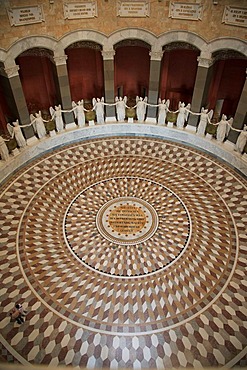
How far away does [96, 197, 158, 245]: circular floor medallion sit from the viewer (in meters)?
8.83

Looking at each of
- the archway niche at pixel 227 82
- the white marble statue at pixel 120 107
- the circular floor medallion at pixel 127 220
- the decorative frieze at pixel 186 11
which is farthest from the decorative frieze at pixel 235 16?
the circular floor medallion at pixel 127 220

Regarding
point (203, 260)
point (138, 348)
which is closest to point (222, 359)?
point (138, 348)

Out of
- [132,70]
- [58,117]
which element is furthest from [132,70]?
[58,117]

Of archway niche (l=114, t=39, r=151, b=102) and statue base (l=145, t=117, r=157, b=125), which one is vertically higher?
archway niche (l=114, t=39, r=151, b=102)

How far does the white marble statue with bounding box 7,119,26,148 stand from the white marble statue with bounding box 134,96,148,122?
16.3 feet

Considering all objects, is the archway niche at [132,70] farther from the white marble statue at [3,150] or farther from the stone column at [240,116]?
the white marble statue at [3,150]

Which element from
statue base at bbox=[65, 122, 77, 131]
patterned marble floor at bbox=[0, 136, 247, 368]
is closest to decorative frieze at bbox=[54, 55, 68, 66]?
statue base at bbox=[65, 122, 77, 131]

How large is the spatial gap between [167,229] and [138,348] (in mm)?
3504

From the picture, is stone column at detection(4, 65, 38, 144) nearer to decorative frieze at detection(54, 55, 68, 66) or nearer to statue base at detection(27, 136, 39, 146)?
statue base at detection(27, 136, 39, 146)

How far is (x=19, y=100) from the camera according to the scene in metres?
11.3

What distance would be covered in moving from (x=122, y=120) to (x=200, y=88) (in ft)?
11.8

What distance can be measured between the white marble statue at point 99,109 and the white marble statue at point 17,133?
332 centimetres

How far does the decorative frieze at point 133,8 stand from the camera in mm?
10883

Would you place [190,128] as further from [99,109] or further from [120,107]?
[99,109]
